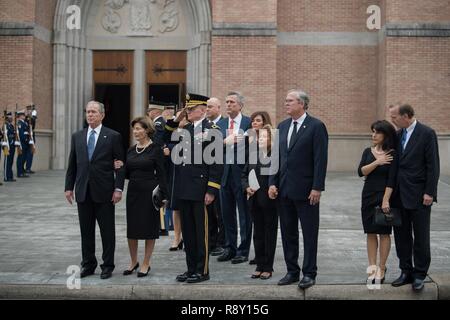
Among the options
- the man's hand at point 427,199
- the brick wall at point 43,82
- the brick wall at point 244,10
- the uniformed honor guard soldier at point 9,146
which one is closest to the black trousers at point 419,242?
the man's hand at point 427,199

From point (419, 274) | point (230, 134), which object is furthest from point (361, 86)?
point (419, 274)

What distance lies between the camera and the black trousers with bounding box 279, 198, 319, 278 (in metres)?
6.79

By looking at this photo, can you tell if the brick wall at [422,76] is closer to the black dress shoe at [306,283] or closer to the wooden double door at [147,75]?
the wooden double door at [147,75]

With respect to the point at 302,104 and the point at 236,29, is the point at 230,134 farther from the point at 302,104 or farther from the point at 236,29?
the point at 236,29

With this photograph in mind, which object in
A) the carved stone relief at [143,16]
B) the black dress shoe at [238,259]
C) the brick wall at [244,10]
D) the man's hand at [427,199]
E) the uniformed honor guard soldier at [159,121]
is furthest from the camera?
the carved stone relief at [143,16]

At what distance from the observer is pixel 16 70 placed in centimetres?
2017

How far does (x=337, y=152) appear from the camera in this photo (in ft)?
71.1

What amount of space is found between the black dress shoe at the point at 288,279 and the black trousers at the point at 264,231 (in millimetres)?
365

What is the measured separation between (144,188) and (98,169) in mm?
564

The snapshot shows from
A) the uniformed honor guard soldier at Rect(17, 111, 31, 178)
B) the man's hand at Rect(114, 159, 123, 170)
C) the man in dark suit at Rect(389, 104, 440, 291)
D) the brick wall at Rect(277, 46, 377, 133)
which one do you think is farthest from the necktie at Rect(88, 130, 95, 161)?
the brick wall at Rect(277, 46, 377, 133)

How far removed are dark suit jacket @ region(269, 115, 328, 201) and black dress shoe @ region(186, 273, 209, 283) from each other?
4.08ft

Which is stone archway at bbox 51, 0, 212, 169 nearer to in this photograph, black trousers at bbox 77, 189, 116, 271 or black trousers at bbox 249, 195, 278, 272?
black trousers at bbox 249, 195, 278, 272

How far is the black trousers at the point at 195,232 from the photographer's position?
7.02m
